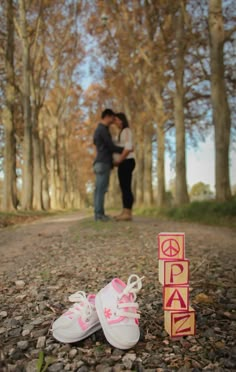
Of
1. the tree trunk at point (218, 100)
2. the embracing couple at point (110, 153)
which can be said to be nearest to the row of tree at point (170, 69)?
the tree trunk at point (218, 100)

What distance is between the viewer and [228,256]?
3781 mm

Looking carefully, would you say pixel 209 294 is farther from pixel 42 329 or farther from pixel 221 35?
pixel 221 35

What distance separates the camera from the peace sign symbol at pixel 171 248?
1933mm

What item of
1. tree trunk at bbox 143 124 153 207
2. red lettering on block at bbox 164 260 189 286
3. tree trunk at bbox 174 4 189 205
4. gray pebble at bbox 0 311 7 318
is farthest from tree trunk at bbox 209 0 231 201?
tree trunk at bbox 143 124 153 207

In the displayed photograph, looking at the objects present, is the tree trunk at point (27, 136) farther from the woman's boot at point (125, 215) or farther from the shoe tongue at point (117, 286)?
the shoe tongue at point (117, 286)

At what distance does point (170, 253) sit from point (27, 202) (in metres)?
14.2

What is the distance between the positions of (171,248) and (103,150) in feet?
17.9

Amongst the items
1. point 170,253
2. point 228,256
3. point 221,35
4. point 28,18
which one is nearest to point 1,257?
point 228,256

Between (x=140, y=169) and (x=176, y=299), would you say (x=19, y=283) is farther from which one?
(x=140, y=169)

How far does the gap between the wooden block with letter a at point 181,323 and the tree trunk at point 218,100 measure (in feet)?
22.6

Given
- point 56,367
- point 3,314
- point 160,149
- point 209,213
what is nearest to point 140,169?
point 160,149

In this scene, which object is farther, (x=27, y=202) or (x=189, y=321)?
(x=27, y=202)

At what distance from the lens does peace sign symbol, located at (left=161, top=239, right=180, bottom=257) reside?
1933 mm

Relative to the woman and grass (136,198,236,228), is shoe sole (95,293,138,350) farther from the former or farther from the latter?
the woman
